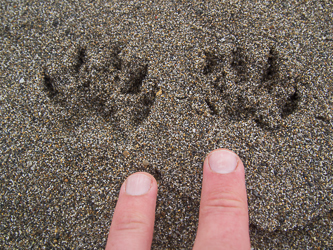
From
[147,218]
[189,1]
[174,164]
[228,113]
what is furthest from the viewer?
[189,1]

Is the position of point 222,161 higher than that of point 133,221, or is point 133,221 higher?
point 222,161

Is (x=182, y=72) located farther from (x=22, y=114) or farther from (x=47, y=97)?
(x=22, y=114)

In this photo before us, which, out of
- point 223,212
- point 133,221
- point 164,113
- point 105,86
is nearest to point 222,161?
point 223,212

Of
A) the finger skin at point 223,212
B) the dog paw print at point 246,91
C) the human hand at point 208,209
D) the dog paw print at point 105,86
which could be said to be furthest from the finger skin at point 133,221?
the dog paw print at point 246,91

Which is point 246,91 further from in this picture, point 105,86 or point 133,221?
point 133,221

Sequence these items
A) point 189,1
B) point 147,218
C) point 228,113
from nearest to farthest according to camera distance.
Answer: point 147,218 < point 228,113 < point 189,1

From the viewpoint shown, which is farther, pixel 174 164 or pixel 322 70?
pixel 322 70

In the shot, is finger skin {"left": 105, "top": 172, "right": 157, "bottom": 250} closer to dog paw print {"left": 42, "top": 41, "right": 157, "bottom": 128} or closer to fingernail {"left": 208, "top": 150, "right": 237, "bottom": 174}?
fingernail {"left": 208, "top": 150, "right": 237, "bottom": 174}

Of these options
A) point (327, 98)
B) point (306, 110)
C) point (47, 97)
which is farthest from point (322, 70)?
point (47, 97)
